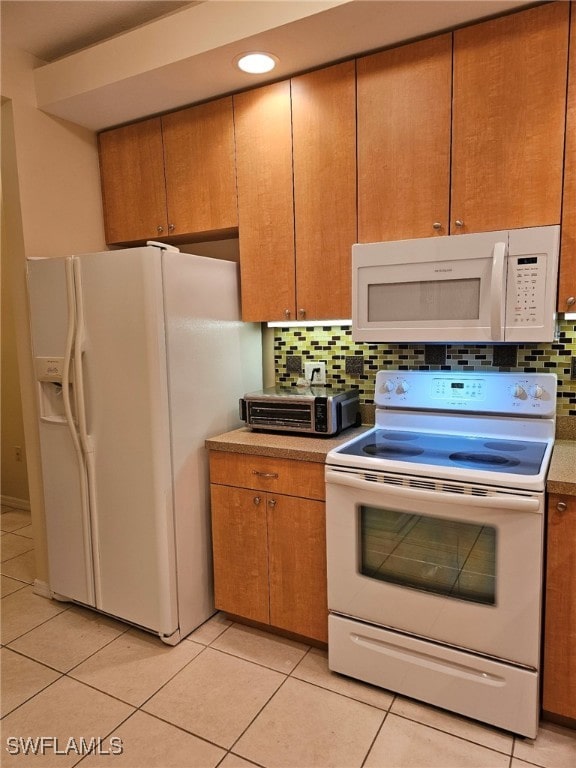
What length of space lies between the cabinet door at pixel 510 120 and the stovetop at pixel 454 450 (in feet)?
2.71

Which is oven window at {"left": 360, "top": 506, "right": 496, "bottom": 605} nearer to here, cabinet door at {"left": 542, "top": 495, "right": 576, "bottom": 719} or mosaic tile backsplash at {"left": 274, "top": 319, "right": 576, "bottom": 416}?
cabinet door at {"left": 542, "top": 495, "right": 576, "bottom": 719}

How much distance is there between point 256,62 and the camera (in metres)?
2.05

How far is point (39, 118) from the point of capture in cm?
245

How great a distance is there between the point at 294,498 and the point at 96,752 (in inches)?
42.6

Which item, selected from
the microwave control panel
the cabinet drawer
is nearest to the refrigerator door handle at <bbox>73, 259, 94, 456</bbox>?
the cabinet drawer

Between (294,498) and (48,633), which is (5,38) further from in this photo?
(48,633)

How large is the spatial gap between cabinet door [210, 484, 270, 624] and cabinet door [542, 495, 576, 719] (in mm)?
1087

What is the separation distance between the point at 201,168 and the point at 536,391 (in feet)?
6.06

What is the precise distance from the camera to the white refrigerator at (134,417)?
208 centimetres

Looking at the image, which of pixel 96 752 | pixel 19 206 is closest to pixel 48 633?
pixel 96 752

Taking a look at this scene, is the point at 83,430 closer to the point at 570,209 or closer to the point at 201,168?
the point at 201,168

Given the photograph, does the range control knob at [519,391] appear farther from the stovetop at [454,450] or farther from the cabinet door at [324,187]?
the cabinet door at [324,187]

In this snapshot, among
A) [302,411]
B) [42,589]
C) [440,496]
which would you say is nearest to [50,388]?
[42,589]

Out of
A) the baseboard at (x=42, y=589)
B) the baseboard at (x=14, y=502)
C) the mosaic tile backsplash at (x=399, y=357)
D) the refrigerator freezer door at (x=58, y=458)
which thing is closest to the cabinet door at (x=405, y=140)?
the mosaic tile backsplash at (x=399, y=357)
